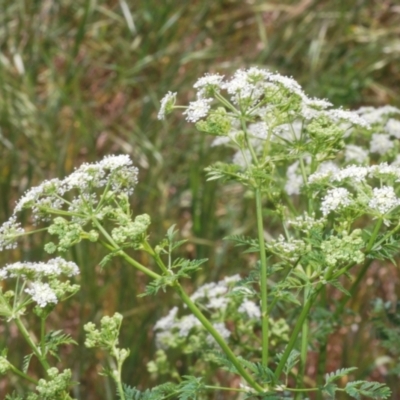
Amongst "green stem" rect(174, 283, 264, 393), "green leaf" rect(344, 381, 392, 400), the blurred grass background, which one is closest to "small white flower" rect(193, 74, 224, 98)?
"green stem" rect(174, 283, 264, 393)

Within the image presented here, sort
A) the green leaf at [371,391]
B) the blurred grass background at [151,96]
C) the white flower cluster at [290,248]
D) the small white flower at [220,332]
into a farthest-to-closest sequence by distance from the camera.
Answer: the blurred grass background at [151,96] < the small white flower at [220,332] < the white flower cluster at [290,248] < the green leaf at [371,391]

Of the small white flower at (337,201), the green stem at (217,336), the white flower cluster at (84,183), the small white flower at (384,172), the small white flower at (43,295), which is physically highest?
the white flower cluster at (84,183)

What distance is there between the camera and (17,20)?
5.91m

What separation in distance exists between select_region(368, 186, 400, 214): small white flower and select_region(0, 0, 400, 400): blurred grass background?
238 cm

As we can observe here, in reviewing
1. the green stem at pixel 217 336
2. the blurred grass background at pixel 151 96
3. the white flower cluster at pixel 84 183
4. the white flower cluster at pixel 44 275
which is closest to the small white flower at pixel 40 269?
the white flower cluster at pixel 44 275

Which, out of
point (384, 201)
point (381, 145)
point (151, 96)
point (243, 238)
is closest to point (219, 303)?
point (243, 238)

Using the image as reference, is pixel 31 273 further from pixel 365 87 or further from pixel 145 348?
pixel 365 87

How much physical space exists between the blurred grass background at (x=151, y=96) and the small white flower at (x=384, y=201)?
2.38 meters

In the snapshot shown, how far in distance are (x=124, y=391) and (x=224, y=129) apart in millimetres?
652

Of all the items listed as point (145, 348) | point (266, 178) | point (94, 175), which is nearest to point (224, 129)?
point (266, 178)

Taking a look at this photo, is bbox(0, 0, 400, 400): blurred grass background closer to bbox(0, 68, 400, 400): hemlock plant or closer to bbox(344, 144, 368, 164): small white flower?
bbox(344, 144, 368, 164): small white flower

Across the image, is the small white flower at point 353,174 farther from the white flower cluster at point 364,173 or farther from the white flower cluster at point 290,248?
the white flower cluster at point 290,248

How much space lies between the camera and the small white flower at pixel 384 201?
1.63m

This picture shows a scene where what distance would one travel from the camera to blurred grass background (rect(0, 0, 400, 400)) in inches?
165
